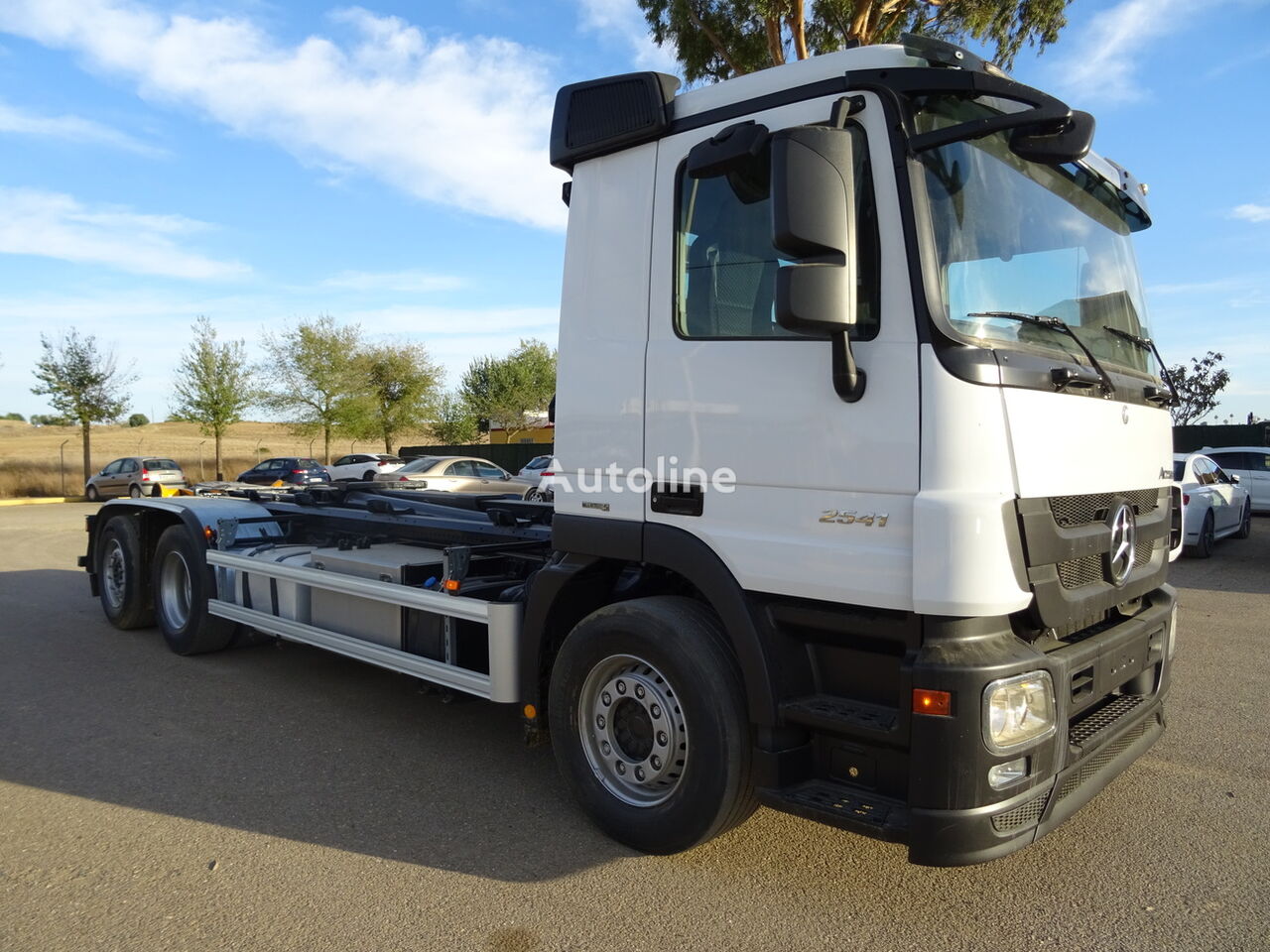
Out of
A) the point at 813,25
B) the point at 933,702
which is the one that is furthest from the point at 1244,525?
the point at 933,702

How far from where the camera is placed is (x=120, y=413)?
35.2m

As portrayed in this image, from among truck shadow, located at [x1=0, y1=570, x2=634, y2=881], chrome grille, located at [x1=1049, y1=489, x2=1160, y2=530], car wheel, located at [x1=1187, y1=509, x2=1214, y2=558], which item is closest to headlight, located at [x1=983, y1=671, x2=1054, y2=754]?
chrome grille, located at [x1=1049, y1=489, x2=1160, y2=530]

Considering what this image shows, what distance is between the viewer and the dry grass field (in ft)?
105

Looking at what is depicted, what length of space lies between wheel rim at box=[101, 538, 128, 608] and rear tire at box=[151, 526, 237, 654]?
51cm

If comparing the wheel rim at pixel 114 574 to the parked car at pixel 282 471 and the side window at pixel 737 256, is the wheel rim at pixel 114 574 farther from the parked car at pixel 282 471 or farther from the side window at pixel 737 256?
the parked car at pixel 282 471

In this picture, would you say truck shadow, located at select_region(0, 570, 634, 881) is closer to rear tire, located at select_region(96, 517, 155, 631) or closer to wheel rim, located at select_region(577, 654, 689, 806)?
wheel rim, located at select_region(577, 654, 689, 806)

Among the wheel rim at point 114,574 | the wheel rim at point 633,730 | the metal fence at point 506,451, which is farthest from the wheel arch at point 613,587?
the metal fence at point 506,451

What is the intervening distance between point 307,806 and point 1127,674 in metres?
3.57

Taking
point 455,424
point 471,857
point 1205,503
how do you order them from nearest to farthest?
point 471,857 < point 1205,503 < point 455,424

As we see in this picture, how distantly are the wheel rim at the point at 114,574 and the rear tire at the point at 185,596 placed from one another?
1.69 feet

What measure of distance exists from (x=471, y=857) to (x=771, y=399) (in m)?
2.21

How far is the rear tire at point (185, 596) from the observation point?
6.73m

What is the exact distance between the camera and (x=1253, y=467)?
1731cm
